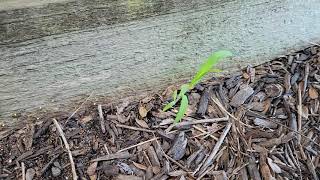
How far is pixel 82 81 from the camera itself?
4.94ft

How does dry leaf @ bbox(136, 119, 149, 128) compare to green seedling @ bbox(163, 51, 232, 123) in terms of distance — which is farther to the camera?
dry leaf @ bbox(136, 119, 149, 128)

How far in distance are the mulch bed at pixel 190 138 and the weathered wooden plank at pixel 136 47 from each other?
0.10 meters

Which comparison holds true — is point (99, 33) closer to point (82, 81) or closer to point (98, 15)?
point (98, 15)

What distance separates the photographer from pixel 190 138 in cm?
151

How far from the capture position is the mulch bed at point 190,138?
1.44 metres

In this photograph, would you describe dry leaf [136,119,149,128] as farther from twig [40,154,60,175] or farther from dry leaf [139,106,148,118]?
twig [40,154,60,175]

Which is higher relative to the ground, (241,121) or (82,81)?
(82,81)

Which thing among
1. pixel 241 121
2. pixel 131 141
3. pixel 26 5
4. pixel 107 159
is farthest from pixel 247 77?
pixel 26 5

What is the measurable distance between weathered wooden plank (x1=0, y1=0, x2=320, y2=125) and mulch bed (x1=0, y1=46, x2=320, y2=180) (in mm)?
101

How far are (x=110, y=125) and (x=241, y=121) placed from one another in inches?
20.6

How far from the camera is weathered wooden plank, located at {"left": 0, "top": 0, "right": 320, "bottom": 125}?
138 centimetres

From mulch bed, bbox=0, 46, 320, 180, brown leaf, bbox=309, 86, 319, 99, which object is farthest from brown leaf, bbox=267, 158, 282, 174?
brown leaf, bbox=309, 86, 319, 99

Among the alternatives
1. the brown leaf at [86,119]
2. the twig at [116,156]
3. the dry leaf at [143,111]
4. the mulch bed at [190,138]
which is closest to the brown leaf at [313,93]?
Result: the mulch bed at [190,138]

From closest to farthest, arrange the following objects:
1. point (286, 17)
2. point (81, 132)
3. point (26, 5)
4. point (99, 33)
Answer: point (26, 5) → point (99, 33) → point (81, 132) → point (286, 17)
